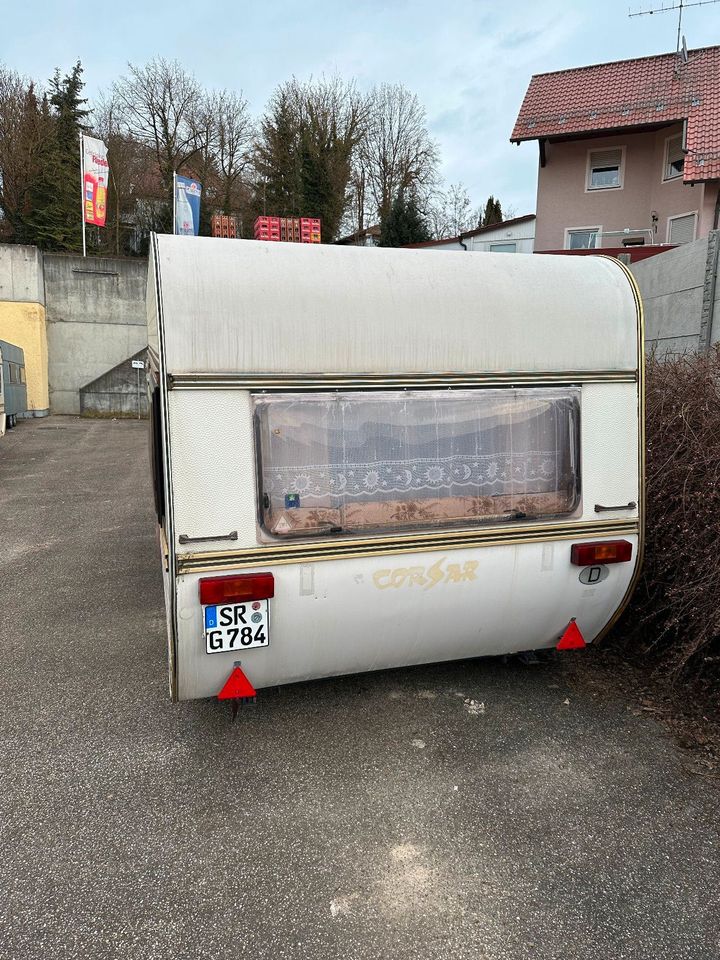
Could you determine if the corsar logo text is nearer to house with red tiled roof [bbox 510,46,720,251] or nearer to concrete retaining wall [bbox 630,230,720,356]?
concrete retaining wall [bbox 630,230,720,356]

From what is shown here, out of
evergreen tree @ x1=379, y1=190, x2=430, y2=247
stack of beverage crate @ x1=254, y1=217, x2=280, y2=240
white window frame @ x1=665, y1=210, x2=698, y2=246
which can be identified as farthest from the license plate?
evergreen tree @ x1=379, y1=190, x2=430, y2=247

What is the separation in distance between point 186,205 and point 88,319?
528cm

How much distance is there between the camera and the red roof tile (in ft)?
55.0

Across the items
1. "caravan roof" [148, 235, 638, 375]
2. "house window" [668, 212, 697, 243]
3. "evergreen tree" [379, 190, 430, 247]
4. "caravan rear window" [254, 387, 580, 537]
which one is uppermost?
"evergreen tree" [379, 190, 430, 247]

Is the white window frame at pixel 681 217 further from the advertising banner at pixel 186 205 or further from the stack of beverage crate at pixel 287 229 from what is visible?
the advertising banner at pixel 186 205

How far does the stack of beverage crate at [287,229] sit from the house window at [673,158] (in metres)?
13.1

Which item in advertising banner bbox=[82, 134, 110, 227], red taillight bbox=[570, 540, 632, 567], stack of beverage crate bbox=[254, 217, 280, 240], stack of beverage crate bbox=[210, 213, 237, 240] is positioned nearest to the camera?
red taillight bbox=[570, 540, 632, 567]

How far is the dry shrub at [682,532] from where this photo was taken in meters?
3.67

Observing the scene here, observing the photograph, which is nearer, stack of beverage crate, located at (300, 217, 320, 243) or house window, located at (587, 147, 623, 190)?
house window, located at (587, 147, 623, 190)

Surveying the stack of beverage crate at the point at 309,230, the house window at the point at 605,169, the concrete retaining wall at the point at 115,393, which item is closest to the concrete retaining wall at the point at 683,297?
the house window at the point at 605,169

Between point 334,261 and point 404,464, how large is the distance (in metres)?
1.16

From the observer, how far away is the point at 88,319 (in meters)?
21.5

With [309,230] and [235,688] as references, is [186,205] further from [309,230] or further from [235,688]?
[235,688]

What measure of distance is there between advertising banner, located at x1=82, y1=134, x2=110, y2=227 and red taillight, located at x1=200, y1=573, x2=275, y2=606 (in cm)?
2301
